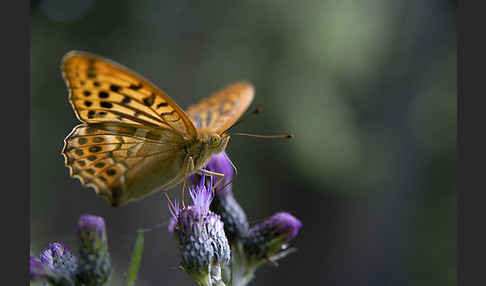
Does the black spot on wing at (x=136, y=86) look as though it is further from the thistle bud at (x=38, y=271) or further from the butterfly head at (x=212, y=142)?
the thistle bud at (x=38, y=271)

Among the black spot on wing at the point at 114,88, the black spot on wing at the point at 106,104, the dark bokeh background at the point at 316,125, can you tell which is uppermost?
the black spot on wing at the point at 114,88

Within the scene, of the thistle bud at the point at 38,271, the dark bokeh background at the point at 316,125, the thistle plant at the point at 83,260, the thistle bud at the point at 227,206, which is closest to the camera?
the thistle bud at the point at 38,271

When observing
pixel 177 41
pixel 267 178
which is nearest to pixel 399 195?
pixel 267 178

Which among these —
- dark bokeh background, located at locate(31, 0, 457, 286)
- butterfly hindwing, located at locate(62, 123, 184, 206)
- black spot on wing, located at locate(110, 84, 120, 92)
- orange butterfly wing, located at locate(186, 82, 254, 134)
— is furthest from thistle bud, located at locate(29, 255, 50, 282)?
dark bokeh background, located at locate(31, 0, 457, 286)

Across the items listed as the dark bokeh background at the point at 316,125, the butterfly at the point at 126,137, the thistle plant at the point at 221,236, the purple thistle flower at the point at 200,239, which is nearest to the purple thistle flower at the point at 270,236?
the thistle plant at the point at 221,236

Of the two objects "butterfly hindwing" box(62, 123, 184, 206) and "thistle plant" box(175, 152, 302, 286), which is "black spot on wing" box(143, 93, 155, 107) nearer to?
"butterfly hindwing" box(62, 123, 184, 206)

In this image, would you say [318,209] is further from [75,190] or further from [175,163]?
[175,163]

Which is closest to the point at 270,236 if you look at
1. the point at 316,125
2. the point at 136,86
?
the point at 136,86
